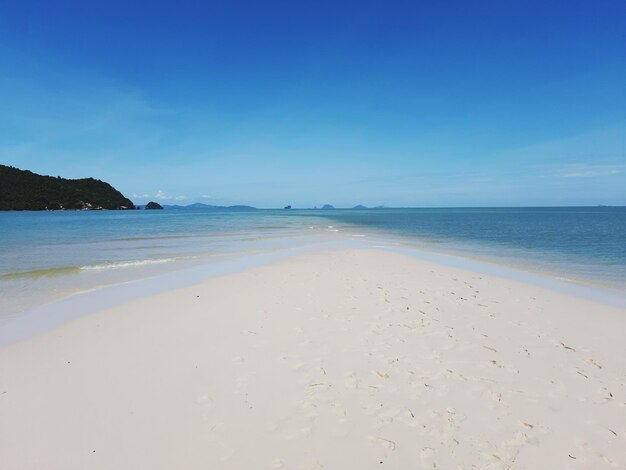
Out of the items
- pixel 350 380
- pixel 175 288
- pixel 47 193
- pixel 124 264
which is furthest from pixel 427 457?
pixel 47 193

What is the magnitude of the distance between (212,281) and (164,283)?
159 cm

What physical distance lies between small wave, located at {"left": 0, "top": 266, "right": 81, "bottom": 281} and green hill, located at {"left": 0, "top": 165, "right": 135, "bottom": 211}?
130740 mm

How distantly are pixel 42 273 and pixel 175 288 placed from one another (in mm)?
6569

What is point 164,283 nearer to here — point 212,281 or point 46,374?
point 212,281

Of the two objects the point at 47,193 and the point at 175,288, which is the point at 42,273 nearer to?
the point at 175,288

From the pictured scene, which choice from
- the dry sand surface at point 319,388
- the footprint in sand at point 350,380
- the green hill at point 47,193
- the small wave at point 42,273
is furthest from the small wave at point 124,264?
the green hill at point 47,193

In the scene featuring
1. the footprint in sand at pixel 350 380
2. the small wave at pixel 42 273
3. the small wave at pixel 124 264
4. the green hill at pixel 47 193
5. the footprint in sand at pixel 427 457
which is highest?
the green hill at pixel 47 193

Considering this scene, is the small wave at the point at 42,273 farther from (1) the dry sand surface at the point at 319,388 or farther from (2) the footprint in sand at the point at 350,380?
(2) the footprint in sand at the point at 350,380

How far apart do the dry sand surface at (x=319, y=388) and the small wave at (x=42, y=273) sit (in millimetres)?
6748

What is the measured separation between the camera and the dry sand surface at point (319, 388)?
3506 millimetres

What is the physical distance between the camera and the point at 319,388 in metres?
4.70

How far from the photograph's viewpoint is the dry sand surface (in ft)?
11.5

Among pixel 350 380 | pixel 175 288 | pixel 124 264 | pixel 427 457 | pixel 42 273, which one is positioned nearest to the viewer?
pixel 427 457

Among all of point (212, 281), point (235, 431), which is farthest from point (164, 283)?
point (235, 431)
